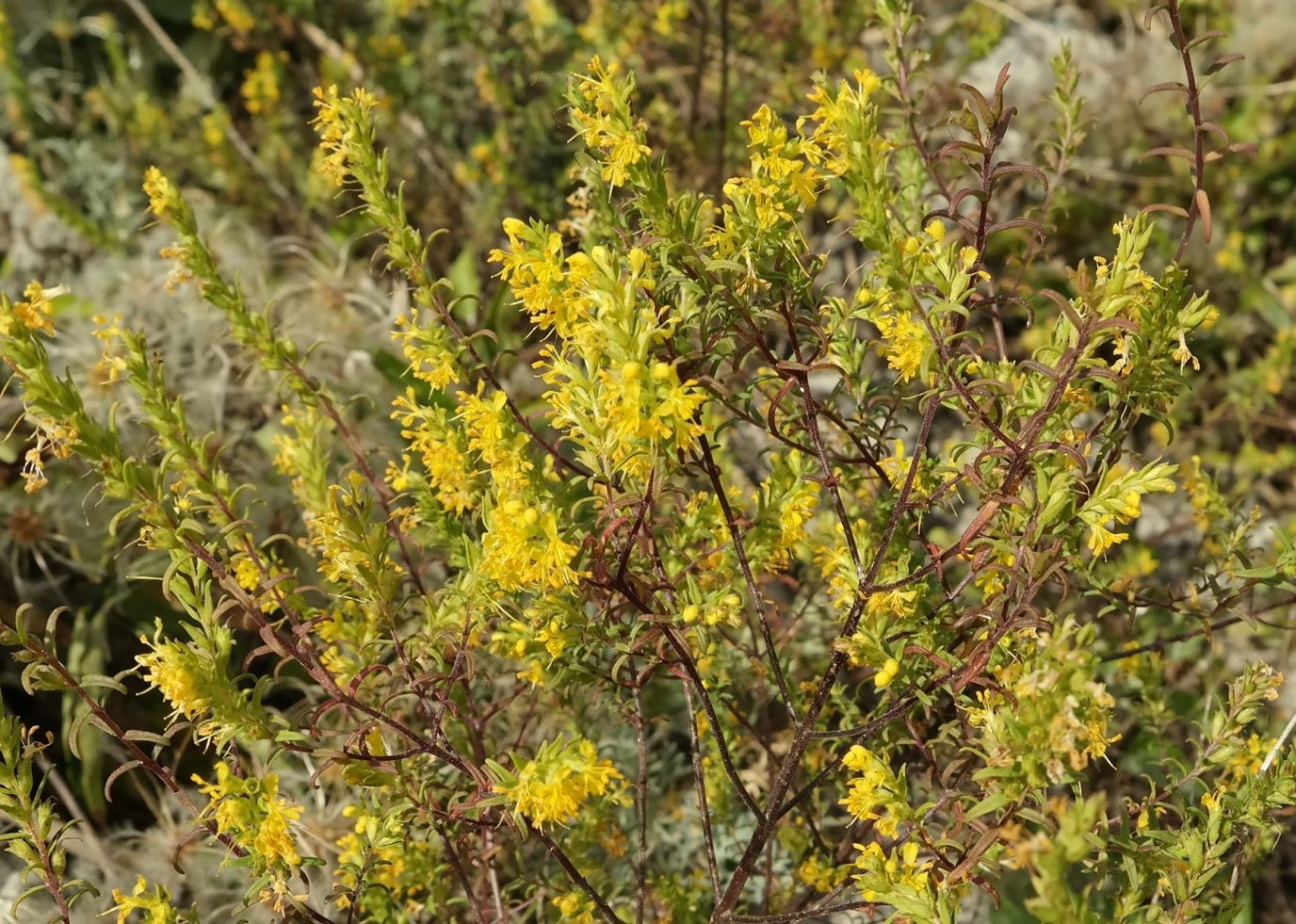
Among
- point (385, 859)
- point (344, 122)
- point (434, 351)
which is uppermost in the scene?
point (344, 122)

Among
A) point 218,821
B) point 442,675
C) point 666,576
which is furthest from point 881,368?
point 218,821

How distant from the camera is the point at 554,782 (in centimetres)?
146

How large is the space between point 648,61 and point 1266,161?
2629mm

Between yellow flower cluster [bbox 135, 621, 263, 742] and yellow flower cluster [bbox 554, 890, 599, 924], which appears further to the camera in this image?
yellow flower cluster [bbox 554, 890, 599, 924]

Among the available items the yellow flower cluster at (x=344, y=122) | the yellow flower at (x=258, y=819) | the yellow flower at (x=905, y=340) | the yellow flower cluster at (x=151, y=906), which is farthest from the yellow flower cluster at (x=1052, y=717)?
the yellow flower cluster at (x=344, y=122)

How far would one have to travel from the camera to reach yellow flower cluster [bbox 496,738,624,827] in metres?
1.47

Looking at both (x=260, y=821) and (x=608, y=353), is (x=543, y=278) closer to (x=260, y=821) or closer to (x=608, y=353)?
(x=608, y=353)

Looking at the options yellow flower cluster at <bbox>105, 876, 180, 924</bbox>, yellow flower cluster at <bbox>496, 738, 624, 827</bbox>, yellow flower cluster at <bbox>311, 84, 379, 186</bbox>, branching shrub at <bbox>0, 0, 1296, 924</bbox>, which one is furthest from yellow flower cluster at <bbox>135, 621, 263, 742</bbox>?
yellow flower cluster at <bbox>311, 84, 379, 186</bbox>

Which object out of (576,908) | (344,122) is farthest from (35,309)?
(576,908)

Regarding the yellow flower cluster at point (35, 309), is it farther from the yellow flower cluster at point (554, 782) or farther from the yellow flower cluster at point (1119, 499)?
the yellow flower cluster at point (1119, 499)

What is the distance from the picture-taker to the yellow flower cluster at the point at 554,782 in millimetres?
1466

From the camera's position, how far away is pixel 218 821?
1556 millimetres

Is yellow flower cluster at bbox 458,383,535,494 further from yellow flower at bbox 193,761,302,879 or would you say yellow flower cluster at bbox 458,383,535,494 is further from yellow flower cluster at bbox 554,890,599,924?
yellow flower cluster at bbox 554,890,599,924

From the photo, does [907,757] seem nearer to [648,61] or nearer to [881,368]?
[881,368]
